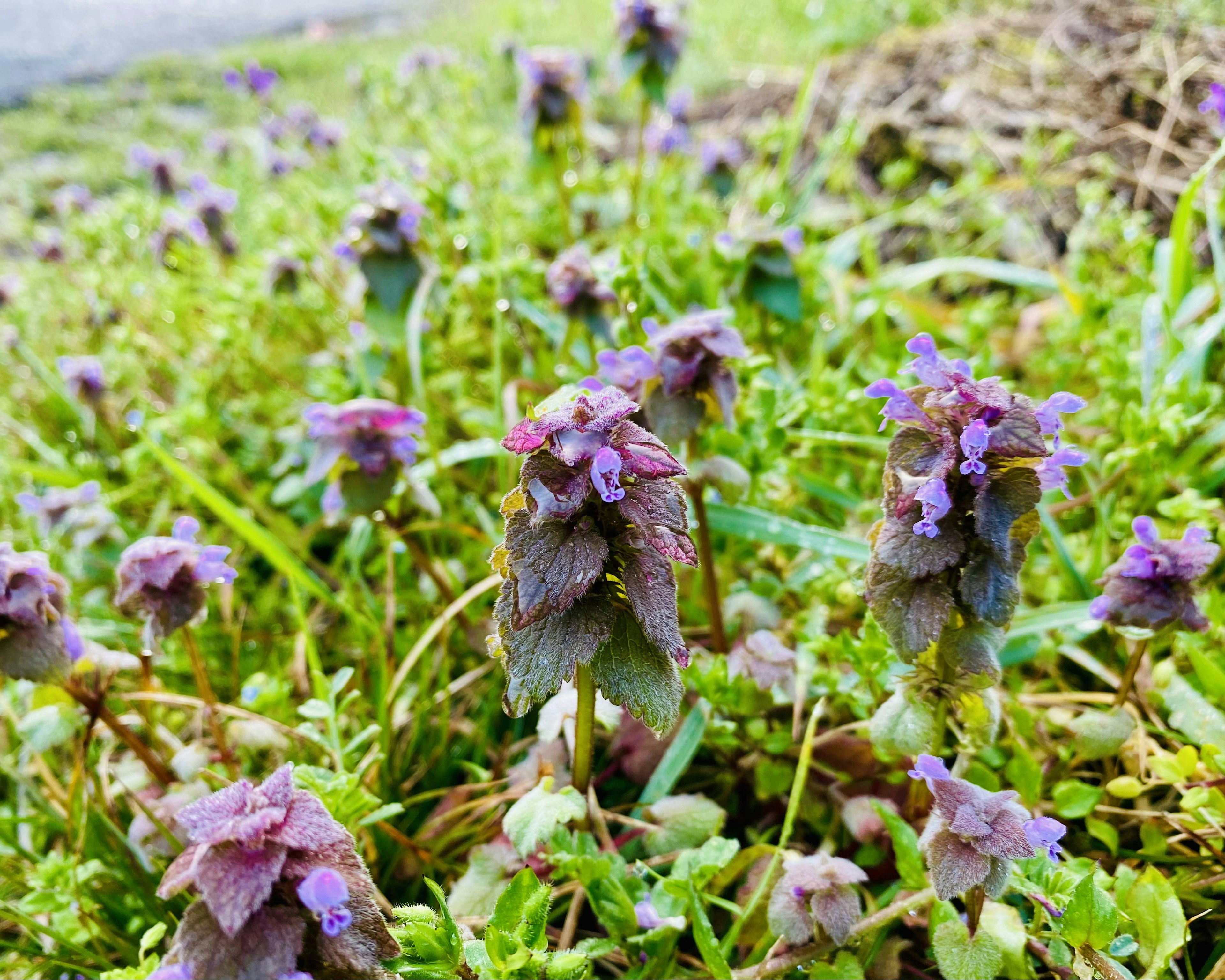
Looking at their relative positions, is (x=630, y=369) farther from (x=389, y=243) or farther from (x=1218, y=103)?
(x=1218, y=103)

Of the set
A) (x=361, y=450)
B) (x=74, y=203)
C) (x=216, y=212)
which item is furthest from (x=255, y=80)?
(x=361, y=450)

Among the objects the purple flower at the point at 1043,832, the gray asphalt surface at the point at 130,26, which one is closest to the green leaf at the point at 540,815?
the purple flower at the point at 1043,832

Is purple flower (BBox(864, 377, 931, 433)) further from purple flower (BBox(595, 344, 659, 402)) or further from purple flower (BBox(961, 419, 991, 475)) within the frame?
purple flower (BBox(595, 344, 659, 402))

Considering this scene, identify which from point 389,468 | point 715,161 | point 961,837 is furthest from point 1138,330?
point 389,468

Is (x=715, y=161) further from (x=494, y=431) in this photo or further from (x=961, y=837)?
(x=961, y=837)

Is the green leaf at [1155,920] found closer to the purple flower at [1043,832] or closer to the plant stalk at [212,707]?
the purple flower at [1043,832]

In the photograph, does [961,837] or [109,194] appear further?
[109,194]
